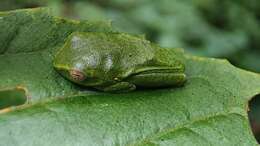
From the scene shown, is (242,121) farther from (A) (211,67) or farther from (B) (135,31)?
(B) (135,31)

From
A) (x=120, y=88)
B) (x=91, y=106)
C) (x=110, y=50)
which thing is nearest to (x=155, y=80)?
(x=120, y=88)

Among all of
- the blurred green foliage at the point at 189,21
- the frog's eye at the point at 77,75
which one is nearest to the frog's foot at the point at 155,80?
the frog's eye at the point at 77,75

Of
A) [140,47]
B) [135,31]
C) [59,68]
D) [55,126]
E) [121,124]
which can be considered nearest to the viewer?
[55,126]

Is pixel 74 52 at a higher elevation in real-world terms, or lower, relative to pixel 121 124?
higher

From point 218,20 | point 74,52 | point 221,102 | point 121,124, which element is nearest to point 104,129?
point 121,124

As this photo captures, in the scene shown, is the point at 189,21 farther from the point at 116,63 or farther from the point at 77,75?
the point at 77,75

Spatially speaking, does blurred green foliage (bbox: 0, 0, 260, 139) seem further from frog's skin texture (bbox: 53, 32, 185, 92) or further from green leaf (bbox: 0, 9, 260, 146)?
green leaf (bbox: 0, 9, 260, 146)

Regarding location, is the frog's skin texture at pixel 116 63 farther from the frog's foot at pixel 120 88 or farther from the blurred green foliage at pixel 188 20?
the blurred green foliage at pixel 188 20
